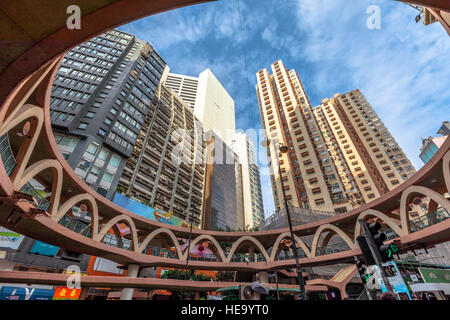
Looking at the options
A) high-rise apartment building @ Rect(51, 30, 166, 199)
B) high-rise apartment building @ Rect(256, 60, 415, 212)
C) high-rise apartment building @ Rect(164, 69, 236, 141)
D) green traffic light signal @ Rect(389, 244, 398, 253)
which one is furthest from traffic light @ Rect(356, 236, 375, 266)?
high-rise apartment building @ Rect(164, 69, 236, 141)

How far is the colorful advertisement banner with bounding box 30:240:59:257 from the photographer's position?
82.3ft

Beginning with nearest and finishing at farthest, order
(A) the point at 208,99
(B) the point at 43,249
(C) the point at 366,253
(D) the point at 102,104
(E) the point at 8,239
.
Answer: (C) the point at 366,253 < (E) the point at 8,239 < (B) the point at 43,249 < (D) the point at 102,104 < (A) the point at 208,99

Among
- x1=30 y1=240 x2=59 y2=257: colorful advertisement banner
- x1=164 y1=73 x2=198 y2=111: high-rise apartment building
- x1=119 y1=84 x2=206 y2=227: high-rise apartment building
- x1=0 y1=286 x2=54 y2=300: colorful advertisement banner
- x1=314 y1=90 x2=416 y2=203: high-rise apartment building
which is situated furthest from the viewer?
x1=164 y1=73 x2=198 y2=111: high-rise apartment building

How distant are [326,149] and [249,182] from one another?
6195cm

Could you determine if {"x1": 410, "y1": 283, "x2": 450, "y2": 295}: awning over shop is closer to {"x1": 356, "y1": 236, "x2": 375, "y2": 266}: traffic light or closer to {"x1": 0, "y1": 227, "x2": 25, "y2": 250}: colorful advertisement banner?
{"x1": 356, "y1": 236, "x2": 375, "y2": 266}: traffic light

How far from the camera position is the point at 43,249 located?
25719 mm

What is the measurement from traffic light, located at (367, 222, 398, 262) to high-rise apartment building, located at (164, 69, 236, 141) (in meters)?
91.2

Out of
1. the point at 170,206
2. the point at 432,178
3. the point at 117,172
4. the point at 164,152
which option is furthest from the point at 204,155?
the point at 432,178

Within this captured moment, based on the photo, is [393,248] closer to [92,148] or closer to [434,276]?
[434,276]

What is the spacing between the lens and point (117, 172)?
38188 millimetres

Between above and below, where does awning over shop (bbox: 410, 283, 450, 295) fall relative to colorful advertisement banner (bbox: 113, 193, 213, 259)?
below

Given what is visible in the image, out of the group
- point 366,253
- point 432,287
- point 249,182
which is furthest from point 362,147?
point 366,253
